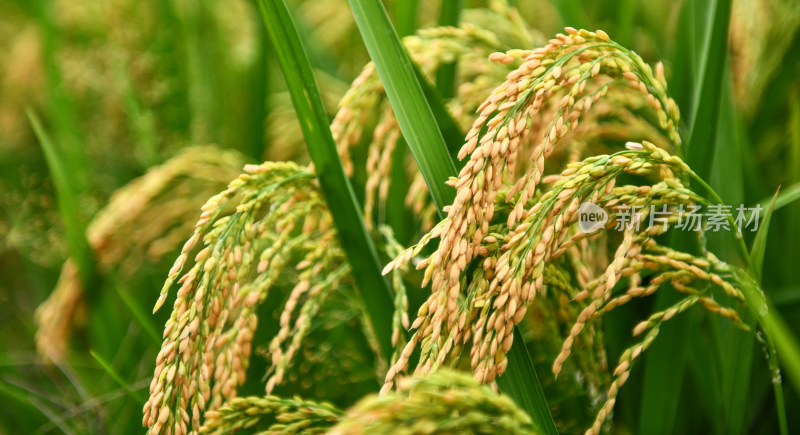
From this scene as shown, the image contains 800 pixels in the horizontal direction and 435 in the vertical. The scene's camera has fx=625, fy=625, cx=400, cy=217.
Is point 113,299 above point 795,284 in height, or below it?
above

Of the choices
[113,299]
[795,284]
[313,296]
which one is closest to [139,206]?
[113,299]

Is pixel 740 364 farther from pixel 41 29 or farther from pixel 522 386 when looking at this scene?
pixel 41 29

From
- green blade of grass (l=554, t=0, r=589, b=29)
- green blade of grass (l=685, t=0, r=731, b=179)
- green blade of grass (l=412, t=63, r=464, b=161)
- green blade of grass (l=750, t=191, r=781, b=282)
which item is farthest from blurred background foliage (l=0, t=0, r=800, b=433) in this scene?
green blade of grass (l=412, t=63, r=464, b=161)

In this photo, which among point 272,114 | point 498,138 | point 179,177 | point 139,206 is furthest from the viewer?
point 272,114

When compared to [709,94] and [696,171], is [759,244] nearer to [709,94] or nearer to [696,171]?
[696,171]

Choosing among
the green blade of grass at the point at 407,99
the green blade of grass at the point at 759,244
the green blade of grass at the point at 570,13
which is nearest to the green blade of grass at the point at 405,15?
the green blade of grass at the point at 570,13

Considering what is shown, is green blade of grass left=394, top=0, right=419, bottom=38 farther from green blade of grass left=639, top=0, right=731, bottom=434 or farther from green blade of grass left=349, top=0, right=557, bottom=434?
green blade of grass left=639, top=0, right=731, bottom=434

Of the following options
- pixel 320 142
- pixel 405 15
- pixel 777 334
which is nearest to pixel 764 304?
pixel 777 334
